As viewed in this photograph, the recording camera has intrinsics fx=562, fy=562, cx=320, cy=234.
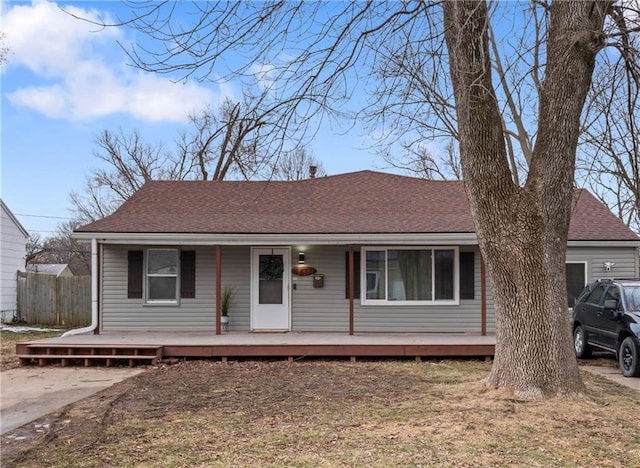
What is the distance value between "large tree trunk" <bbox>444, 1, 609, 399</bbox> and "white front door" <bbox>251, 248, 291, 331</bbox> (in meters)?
6.62

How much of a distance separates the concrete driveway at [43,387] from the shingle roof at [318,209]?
3.28 m

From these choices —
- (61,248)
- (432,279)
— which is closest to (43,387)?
(432,279)

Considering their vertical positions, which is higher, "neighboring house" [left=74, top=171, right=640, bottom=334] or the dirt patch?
"neighboring house" [left=74, top=171, right=640, bottom=334]

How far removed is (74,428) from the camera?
589 centimetres

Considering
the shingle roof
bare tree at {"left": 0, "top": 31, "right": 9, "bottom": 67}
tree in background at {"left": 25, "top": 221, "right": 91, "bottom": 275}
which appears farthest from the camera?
tree in background at {"left": 25, "top": 221, "right": 91, "bottom": 275}

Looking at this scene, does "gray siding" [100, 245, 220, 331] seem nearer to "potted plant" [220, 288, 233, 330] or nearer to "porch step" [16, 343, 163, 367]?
"potted plant" [220, 288, 233, 330]

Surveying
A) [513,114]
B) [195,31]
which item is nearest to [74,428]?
[195,31]

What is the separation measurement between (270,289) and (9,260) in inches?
436

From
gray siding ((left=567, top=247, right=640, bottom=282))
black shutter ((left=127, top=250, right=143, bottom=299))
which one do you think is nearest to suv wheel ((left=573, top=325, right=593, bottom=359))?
gray siding ((left=567, top=247, right=640, bottom=282))

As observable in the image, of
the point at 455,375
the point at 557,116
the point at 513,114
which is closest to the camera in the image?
the point at 557,116

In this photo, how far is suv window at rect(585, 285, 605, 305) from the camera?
34.1 feet

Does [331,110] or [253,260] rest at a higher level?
[331,110]

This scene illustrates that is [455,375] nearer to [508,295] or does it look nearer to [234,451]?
[508,295]

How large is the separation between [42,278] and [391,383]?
14.6 meters
